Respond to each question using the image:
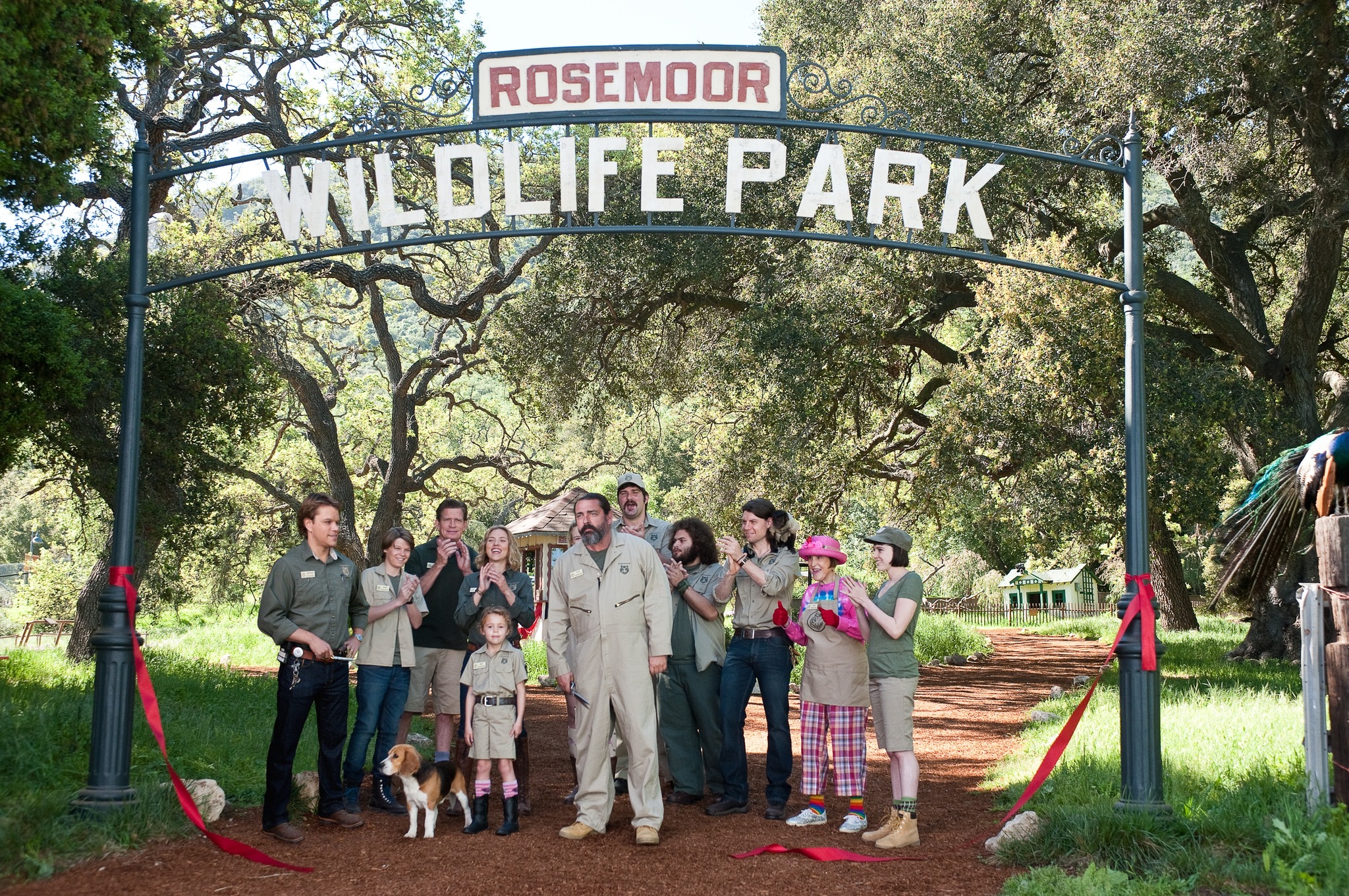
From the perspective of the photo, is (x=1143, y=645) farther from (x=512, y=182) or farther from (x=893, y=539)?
(x=512, y=182)

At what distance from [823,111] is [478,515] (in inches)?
1328

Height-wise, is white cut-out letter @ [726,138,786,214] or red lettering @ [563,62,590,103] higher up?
red lettering @ [563,62,590,103]

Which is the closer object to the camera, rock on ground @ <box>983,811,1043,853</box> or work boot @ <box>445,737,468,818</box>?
rock on ground @ <box>983,811,1043,853</box>

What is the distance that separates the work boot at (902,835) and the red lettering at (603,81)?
14.9 feet

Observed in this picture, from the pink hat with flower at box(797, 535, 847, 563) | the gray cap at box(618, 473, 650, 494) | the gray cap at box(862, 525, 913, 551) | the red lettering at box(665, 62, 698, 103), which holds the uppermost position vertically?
the red lettering at box(665, 62, 698, 103)

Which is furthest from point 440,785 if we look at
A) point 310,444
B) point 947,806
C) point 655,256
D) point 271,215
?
point 310,444

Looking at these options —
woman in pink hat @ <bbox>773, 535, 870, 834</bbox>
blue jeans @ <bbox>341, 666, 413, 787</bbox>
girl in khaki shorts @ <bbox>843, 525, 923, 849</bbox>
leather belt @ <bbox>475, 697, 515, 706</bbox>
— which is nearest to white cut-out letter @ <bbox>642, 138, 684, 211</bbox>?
woman in pink hat @ <bbox>773, 535, 870, 834</bbox>

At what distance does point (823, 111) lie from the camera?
1333 cm

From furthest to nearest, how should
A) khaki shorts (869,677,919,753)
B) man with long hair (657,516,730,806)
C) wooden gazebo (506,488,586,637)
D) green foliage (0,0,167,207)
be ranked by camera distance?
wooden gazebo (506,488,586,637) < green foliage (0,0,167,207) < man with long hair (657,516,730,806) < khaki shorts (869,677,919,753)

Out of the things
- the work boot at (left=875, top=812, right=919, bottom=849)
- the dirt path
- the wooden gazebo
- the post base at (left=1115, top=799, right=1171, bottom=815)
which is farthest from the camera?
the wooden gazebo

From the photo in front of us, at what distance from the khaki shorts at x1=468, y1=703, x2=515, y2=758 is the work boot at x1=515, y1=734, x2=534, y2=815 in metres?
0.26

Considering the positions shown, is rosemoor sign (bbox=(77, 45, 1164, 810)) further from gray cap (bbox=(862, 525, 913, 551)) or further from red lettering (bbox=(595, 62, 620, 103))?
gray cap (bbox=(862, 525, 913, 551))

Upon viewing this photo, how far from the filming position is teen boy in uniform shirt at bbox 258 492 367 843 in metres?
6.12

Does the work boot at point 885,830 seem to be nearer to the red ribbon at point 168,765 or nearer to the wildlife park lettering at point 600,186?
the red ribbon at point 168,765
